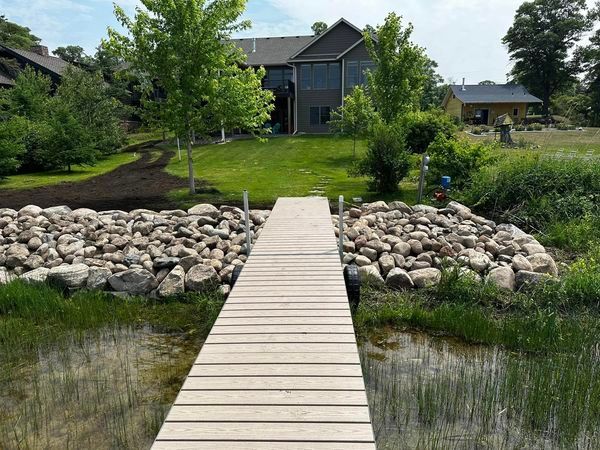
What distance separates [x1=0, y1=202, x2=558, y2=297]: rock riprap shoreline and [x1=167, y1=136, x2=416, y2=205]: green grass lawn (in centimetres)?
224

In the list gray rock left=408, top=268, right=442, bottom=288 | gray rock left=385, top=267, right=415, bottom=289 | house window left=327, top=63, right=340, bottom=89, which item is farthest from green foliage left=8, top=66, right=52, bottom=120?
gray rock left=408, top=268, right=442, bottom=288

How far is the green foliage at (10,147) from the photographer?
15906mm

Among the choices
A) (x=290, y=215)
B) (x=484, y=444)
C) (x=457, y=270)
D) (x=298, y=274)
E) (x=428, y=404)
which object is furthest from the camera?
(x=290, y=215)

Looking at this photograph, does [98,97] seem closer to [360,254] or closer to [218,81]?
[218,81]

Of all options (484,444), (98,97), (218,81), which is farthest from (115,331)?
(98,97)

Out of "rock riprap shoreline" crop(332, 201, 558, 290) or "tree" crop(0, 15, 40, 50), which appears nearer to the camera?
"rock riprap shoreline" crop(332, 201, 558, 290)

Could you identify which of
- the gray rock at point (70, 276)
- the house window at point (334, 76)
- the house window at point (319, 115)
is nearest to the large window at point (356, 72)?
the house window at point (334, 76)

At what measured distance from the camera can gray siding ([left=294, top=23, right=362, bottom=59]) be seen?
31.4 m

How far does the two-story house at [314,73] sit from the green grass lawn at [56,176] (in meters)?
14.5

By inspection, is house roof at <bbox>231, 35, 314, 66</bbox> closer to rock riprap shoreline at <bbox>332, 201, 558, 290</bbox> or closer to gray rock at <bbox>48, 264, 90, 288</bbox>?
rock riprap shoreline at <bbox>332, 201, 558, 290</bbox>

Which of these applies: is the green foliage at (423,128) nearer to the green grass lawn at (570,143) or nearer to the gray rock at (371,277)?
the green grass lawn at (570,143)

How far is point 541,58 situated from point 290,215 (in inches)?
2386

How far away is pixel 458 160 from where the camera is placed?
1116 cm

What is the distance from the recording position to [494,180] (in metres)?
10.4
